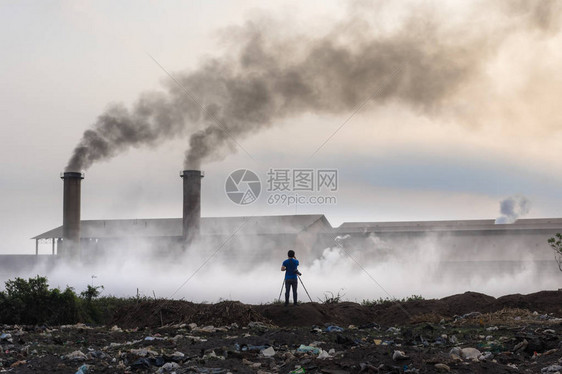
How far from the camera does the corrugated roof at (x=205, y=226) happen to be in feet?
139

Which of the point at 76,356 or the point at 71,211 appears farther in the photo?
the point at 71,211

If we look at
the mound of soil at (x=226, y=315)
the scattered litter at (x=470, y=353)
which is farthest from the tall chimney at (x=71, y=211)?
the scattered litter at (x=470, y=353)

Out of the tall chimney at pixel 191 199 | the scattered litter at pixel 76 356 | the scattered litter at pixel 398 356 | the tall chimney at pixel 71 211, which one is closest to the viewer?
the scattered litter at pixel 398 356

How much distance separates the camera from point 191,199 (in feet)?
135

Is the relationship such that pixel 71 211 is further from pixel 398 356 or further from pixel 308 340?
pixel 398 356

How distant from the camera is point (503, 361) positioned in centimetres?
981

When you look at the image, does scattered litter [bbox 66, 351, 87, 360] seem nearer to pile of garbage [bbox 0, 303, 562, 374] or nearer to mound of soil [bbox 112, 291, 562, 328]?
pile of garbage [bbox 0, 303, 562, 374]

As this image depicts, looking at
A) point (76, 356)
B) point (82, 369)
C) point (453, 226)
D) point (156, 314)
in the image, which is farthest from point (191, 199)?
point (82, 369)

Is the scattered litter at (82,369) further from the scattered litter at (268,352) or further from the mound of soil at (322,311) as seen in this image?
the mound of soil at (322,311)

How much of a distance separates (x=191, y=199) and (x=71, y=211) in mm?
7266

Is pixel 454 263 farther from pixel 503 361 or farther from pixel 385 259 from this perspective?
pixel 503 361

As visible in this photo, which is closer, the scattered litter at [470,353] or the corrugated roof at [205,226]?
the scattered litter at [470,353]

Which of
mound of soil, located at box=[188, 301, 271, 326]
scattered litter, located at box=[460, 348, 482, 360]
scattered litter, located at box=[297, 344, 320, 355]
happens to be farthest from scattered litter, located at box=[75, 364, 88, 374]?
mound of soil, located at box=[188, 301, 271, 326]

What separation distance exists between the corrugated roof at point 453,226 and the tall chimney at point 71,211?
16200 mm
